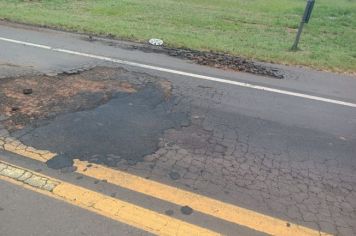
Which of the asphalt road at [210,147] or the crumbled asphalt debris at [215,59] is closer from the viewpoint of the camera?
the asphalt road at [210,147]

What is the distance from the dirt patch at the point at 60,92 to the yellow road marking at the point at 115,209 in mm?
1221

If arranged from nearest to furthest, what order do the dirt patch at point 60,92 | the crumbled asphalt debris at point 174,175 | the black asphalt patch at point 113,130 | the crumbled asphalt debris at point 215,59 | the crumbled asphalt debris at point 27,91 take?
the crumbled asphalt debris at point 174,175 < the black asphalt patch at point 113,130 < the dirt patch at point 60,92 < the crumbled asphalt debris at point 27,91 < the crumbled asphalt debris at point 215,59

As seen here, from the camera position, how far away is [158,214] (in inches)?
130

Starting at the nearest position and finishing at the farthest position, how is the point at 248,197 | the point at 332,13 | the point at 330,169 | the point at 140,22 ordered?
the point at 248,197 < the point at 330,169 < the point at 140,22 < the point at 332,13

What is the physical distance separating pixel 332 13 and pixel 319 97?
11659mm

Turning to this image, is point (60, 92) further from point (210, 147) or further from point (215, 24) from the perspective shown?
point (215, 24)

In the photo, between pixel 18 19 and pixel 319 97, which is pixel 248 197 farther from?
pixel 18 19

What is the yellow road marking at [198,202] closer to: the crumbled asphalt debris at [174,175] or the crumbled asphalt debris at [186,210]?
the crumbled asphalt debris at [186,210]

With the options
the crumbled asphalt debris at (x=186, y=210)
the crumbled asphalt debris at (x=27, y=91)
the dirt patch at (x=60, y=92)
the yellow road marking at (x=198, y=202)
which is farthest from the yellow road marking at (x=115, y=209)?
the crumbled asphalt debris at (x=27, y=91)

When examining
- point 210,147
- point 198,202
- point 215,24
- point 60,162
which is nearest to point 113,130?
point 60,162

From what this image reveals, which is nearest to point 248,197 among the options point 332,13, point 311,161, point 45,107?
point 311,161

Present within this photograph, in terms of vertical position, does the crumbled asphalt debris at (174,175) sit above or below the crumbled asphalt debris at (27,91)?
above

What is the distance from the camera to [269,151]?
450 centimetres

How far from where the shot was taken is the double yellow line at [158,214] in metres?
3.19
